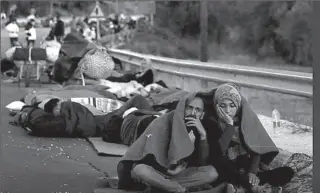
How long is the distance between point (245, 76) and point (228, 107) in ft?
29.1

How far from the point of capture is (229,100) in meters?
7.89

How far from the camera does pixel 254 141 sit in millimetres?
7922

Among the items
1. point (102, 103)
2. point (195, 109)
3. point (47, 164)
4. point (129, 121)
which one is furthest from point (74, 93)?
point (195, 109)

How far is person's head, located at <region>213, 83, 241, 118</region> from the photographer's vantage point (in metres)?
7.90

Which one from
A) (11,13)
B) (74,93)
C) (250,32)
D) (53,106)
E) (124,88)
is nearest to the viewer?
(53,106)

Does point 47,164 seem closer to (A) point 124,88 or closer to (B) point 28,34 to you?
(A) point 124,88

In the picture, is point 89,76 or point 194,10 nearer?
point 89,76

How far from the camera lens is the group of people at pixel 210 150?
7902 millimetres

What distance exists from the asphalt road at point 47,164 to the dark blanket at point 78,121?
21 cm

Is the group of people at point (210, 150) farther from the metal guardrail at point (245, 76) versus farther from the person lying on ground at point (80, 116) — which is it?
the metal guardrail at point (245, 76)

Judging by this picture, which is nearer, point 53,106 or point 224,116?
point 224,116

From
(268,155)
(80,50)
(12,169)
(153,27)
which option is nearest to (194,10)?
(153,27)

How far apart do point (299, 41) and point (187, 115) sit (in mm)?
18389

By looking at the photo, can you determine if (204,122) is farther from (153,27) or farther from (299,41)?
(153,27)
